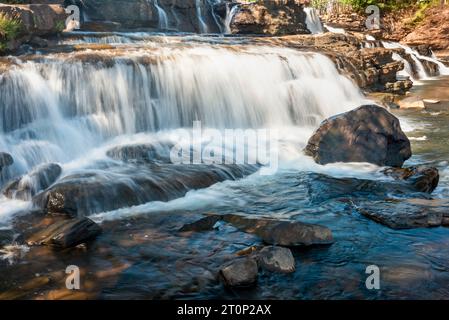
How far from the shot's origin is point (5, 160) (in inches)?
329

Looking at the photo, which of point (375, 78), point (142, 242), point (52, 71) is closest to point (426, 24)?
point (375, 78)

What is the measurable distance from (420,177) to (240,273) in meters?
4.16

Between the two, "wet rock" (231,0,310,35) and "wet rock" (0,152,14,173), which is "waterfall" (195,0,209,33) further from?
"wet rock" (0,152,14,173)

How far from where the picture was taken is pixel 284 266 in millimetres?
5273

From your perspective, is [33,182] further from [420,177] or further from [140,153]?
[420,177]

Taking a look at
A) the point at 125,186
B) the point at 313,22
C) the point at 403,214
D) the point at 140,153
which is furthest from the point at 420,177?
the point at 313,22

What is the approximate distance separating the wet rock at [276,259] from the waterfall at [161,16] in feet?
51.7

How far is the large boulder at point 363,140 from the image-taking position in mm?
9281

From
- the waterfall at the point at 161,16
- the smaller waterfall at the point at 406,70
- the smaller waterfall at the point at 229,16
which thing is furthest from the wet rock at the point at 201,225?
the smaller waterfall at the point at 406,70

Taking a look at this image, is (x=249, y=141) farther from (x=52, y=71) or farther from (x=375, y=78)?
(x=375, y=78)

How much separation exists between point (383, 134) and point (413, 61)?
46.9 feet

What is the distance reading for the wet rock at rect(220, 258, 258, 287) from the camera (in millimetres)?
4969

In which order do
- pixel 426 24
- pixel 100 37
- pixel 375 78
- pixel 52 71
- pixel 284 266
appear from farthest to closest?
1. pixel 426 24
2. pixel 375 78
3. pixel 100 37
4. pixel 52 71
5. pixel 284 266

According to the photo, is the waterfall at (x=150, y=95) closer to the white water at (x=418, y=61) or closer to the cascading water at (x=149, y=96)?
the cascading water at (x=149, y=96)
